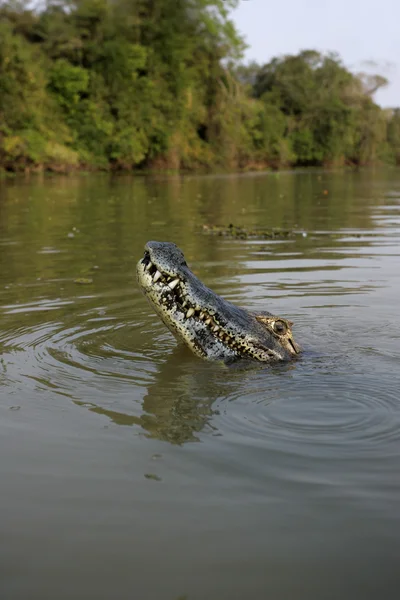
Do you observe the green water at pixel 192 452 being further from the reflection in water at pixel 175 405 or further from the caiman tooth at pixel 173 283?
the caiman tooth at pixel 173 283

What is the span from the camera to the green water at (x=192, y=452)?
2.56 metres

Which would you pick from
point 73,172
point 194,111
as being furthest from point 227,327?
point 194,111

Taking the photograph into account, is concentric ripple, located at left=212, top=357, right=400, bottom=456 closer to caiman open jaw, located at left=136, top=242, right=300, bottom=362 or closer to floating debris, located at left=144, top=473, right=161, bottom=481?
caiman open jaw, located at left=136, top=242, right=300, bottom=362

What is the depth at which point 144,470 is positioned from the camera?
3.38m

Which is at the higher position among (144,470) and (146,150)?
(146,150)

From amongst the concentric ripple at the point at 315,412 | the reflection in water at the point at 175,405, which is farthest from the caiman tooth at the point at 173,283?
the concentric ripple at the point at 315,412

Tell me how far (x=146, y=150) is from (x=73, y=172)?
6.91 m

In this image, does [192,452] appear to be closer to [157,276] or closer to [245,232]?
[157,276]

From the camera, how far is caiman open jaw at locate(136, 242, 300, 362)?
193 inches

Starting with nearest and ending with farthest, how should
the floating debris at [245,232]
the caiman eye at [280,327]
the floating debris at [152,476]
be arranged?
the floating debris at [152,476], the caiman eye at [280,327], the floating debris at [245,232]

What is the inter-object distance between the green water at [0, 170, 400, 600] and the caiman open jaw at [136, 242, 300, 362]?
0.16 m

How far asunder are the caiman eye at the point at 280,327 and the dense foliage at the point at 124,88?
A: 34840 mm

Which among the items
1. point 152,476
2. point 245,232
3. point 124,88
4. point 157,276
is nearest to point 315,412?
point 152,476

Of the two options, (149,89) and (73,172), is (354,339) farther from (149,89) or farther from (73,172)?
(149,89)
